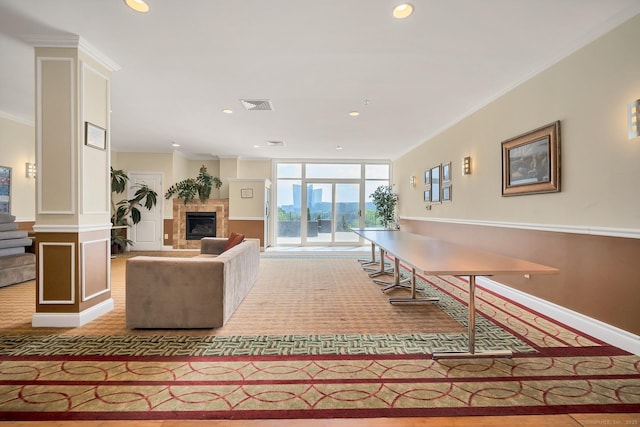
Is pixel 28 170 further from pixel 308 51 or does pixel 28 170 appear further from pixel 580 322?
pixel 580 322

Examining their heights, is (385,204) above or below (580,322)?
above

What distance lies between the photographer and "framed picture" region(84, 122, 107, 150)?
2996 millimetres

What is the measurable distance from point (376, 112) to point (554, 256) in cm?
305

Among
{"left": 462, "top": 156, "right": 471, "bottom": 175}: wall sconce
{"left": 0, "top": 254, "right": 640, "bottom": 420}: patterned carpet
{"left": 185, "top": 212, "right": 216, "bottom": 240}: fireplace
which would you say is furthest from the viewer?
{"left": 185, "top": 212, "right": 216, "bottom": 240}: fireplace

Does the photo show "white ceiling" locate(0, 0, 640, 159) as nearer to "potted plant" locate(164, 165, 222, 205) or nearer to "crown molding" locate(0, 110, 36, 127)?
"crown molding" locate(0, 110, 36, 127)

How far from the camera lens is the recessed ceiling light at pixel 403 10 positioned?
2.32 meters

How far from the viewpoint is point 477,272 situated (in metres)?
1.99

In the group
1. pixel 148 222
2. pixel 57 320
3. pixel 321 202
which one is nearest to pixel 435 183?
pixel 321 202

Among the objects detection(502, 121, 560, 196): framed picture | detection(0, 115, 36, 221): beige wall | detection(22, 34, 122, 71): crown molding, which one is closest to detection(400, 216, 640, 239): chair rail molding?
detection(502, 121, 560, 196): framed picture

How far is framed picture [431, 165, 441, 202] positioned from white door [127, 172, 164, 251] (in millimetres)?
6864

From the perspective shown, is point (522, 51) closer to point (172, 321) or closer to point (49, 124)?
point (172, 321)

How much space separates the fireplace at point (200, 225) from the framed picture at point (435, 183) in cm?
568

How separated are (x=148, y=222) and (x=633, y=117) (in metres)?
9.22

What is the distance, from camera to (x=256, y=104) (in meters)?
4.50
